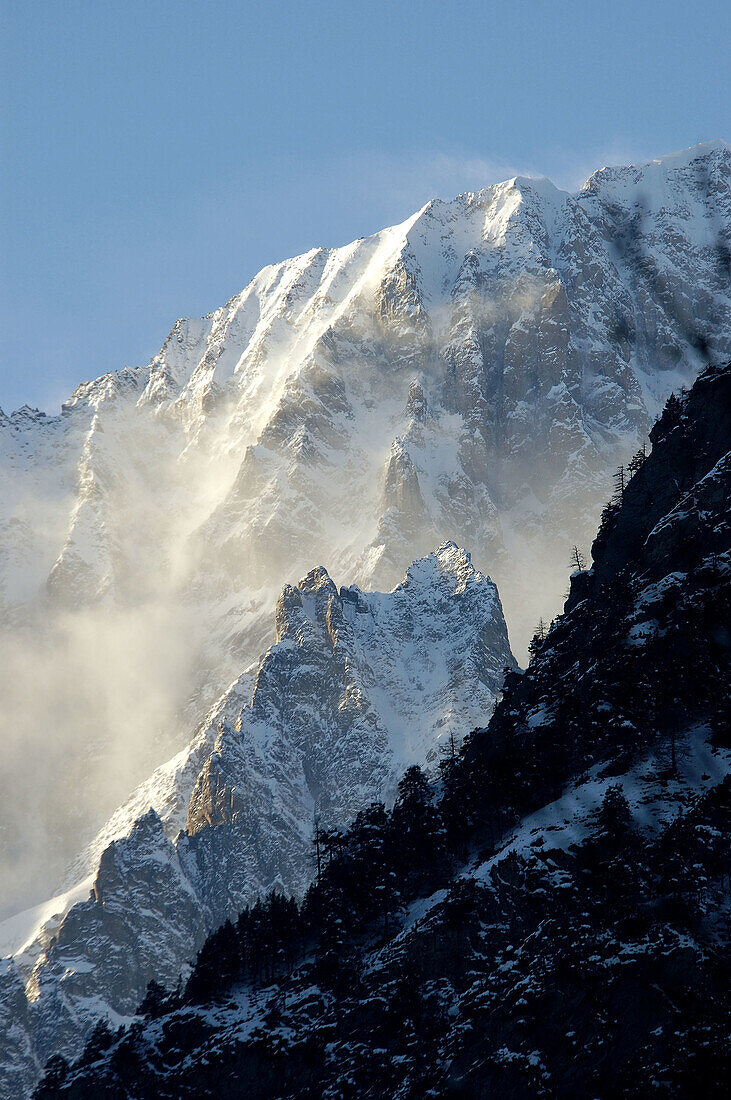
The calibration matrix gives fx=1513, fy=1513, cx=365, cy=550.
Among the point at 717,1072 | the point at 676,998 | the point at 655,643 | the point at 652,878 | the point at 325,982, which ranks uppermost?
the point at 655,643

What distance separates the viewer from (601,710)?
15275cm

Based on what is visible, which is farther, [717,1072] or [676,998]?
[676,998]

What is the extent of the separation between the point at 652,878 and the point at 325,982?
39502mm

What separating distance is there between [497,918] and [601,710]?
27.9 meters

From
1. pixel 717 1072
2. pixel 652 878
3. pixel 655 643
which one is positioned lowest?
pixel 717 1072

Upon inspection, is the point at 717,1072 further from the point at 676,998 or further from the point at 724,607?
the point at 724,607

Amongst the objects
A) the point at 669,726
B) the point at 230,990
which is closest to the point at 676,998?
the point at 669,726

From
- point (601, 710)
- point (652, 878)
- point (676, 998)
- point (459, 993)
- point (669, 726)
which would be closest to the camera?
Answer: point (676, 998)

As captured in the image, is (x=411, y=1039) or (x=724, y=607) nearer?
(x=411, y=1039)

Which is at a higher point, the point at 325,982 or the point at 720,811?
the point at 325,982

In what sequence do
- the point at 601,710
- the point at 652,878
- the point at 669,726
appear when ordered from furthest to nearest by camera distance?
the point at 601,710, the point at 669,726, the point at 652,878

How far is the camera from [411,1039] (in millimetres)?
127438

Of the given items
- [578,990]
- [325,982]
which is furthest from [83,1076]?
[578,990]

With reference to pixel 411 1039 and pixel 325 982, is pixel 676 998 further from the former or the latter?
pixel 325 982
